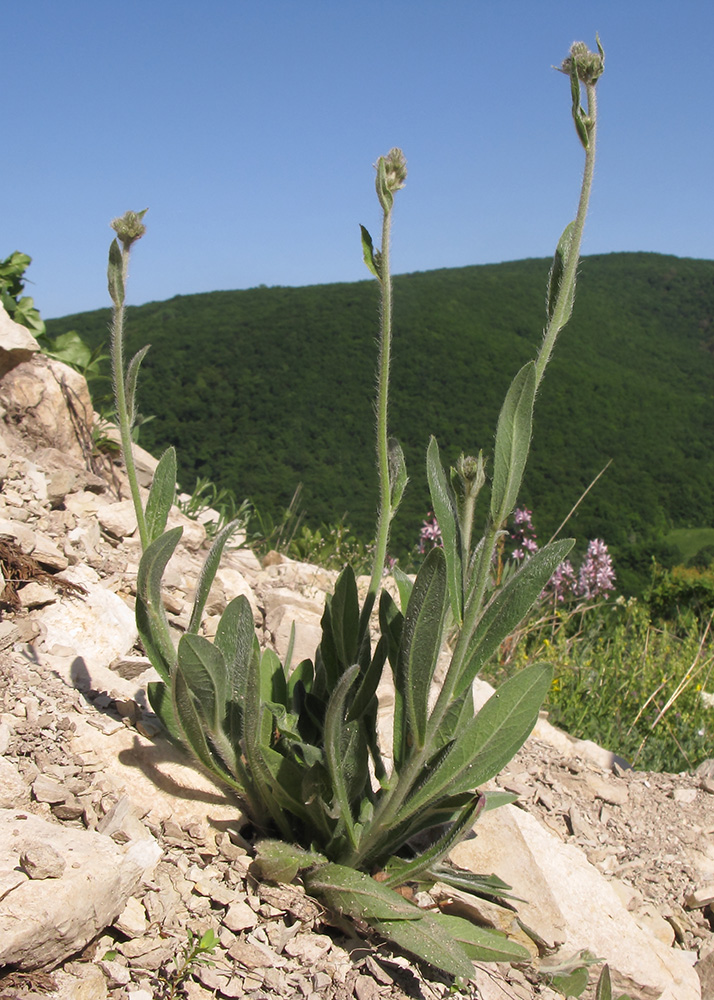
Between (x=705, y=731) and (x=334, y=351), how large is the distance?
1271cm

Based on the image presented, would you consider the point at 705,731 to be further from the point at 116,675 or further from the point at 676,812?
the point at 116,675

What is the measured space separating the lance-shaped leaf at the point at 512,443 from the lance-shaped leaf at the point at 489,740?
48cm

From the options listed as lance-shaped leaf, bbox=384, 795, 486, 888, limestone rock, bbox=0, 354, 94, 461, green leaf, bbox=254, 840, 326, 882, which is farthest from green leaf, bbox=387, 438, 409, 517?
limestone rock, bbox=0, 354, 94, 461

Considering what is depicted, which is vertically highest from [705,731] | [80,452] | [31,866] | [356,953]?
[80,452]

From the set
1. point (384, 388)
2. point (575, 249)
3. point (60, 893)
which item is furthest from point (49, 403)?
point (575, 249)

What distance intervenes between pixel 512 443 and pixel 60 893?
125cm

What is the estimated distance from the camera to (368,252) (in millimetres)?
1933

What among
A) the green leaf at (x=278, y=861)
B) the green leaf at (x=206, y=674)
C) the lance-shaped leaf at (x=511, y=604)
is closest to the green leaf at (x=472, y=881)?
the green leaf at (x=278, y=861)

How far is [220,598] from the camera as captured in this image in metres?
3.32

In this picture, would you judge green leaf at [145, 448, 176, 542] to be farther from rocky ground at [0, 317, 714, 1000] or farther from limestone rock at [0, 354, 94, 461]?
limestone rock at [0, 354, 94, 461]

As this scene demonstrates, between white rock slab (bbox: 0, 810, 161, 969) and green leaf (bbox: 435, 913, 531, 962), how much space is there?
0.76 m

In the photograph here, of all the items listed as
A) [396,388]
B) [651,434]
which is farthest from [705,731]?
[651,434]

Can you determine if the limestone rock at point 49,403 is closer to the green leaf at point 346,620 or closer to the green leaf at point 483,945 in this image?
the green leaf at point 346,620

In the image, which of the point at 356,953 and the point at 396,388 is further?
the point at 396,388
